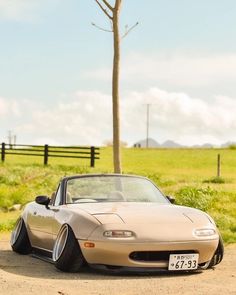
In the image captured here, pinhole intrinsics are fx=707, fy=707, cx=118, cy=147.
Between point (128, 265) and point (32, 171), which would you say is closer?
point (128, 265)

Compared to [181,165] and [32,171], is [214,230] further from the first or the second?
[181,165]

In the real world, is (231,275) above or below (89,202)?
below

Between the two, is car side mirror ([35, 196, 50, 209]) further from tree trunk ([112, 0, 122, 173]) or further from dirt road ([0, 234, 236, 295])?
tree trunk ([112, 0, 122, 173])

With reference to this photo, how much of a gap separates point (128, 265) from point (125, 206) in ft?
3.55

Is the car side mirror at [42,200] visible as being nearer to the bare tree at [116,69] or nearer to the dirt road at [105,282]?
the dirt road at [105,282]

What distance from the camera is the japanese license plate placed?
8.67 m

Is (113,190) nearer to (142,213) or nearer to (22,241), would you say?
(142,213)

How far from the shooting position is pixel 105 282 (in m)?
8.22

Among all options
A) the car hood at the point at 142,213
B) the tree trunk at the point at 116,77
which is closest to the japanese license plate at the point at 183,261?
the car hood at the point at 142,213

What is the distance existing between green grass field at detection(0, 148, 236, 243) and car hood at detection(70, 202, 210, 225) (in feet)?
15.5

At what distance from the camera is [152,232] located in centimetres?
864

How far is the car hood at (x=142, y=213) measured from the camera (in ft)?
28.9

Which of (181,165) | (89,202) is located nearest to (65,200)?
(89,202)

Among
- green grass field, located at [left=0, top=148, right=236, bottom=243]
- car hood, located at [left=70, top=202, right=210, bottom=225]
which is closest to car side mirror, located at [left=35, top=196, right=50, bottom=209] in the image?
car hood, located at [left=70, top=202, right=210, bottom=225]
